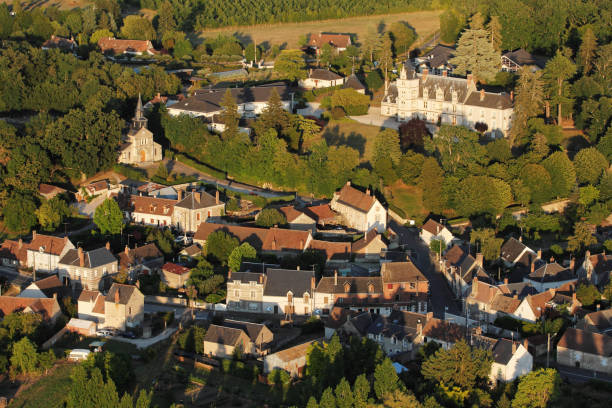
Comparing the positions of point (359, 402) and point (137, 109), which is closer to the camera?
point (359, 402)

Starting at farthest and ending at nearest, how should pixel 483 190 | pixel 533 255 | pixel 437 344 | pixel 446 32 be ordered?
pixel 446 32 → pixel 483 190 → pixel 533 255 → pixel 437 344

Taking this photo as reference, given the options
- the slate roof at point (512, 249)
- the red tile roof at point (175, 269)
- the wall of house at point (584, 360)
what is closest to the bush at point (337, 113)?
the slate roof at point (512, 249)

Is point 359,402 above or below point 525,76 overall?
below

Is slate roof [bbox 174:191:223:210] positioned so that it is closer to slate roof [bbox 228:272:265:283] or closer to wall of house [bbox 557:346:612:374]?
slate roof [bbox 228:272:265:283]

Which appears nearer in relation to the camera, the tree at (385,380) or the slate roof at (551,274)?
the tree at (385,380)

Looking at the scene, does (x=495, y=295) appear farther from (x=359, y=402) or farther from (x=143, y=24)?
(x=143, y=24)

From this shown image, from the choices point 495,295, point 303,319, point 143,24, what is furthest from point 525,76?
point 143,24

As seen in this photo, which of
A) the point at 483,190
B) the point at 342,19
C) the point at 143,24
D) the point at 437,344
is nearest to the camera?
the point at 437,344

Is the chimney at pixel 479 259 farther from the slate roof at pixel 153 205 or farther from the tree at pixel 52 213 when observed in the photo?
the tree at pixel 52 213
